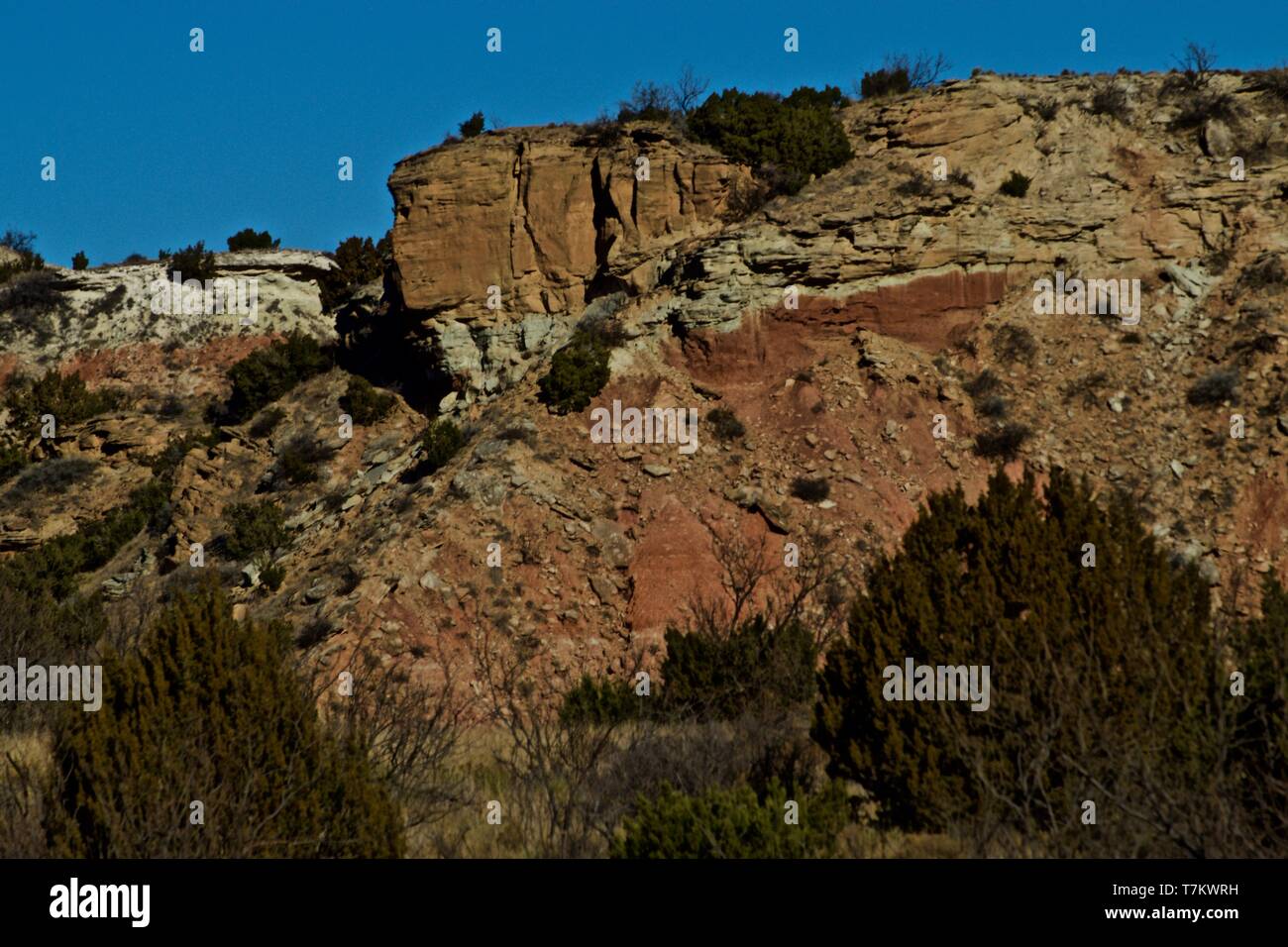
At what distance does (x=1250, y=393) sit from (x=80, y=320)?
133 ft

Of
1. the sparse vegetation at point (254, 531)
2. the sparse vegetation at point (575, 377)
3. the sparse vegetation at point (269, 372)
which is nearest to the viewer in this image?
the sparse vegetation at point (575, 377)

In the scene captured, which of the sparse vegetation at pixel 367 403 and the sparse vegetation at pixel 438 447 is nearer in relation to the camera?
the sparse vegetation at pixel 438 447

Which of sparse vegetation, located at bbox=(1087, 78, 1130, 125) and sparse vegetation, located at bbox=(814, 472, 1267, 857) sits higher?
sparse vegetation, located at bbox=(1087, 78, 1130, 125)

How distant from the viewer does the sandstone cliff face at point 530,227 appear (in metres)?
34.5

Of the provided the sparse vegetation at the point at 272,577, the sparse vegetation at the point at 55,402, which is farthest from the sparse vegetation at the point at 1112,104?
the sparse vegetation at the point at 55,402

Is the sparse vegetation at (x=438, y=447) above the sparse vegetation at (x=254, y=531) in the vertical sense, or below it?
above

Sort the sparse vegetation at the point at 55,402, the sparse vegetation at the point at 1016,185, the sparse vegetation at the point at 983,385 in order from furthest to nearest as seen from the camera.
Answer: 1. the sparse vegetation at the point at 55,402
2. the sparse vegetation at the point at 1016,185
3. the sparse vegetation at the point at 983,385

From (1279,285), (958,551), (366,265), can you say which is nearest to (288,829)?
(958,551)

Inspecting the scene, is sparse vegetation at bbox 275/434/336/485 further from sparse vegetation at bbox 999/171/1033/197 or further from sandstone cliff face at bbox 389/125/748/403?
sparse vegetation at bbox 999/171/1033/197

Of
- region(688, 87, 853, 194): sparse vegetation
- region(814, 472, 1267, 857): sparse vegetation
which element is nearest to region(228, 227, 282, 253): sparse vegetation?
region(688, 87, 853, 194): sparse vegetation

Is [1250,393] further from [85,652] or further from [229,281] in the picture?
[229,281]

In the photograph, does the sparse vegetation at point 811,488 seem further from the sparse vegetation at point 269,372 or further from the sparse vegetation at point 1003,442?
the sparse vegetation at point 269,372

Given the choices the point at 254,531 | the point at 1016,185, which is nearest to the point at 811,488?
the point at 1016,185

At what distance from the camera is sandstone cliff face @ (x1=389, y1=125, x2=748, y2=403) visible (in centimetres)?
3450
